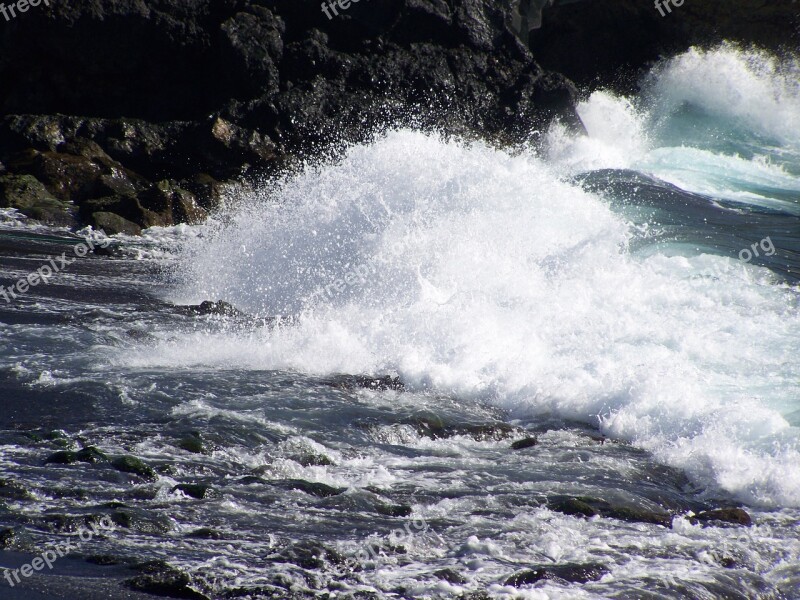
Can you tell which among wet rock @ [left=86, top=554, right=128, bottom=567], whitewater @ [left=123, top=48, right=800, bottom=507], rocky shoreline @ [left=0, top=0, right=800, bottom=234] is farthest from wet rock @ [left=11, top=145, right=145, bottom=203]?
wet rock @ [left=86, top=554, right=128, bottom=567]

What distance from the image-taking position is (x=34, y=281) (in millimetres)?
10406

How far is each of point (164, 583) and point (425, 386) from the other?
390cm

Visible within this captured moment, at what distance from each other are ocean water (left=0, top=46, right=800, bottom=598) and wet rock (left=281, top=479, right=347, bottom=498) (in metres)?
0.02

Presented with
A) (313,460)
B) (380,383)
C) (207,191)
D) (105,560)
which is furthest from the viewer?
(207,191)

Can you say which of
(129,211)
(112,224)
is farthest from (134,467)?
(129,211)

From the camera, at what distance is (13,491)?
4566 mm

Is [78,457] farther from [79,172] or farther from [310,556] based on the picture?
[79,172]

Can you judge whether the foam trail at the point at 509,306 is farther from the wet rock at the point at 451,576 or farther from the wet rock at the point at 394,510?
the wet rock at the point at 451,576

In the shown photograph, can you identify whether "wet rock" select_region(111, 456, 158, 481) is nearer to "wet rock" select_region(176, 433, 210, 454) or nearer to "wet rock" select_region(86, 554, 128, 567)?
"wet rock" select_region(176, 433, 210, 454)

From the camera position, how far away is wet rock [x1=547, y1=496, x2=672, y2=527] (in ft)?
16.4

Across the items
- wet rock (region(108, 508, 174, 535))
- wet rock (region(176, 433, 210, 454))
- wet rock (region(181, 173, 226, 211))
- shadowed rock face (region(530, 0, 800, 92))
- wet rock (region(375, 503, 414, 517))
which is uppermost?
shadowed rock face (region(530, 0, 800, 92))

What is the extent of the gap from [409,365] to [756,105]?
18838 millimetres

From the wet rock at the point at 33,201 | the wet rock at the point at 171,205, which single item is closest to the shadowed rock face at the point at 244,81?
the wet rock at the point at 33,201

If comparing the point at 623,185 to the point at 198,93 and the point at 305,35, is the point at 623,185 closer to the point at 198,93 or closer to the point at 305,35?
the point at 305,35
